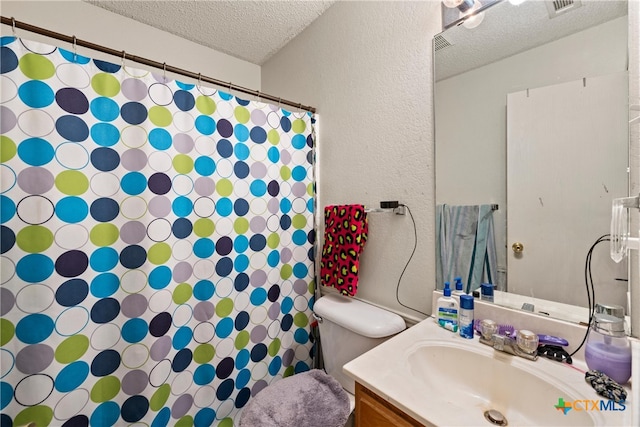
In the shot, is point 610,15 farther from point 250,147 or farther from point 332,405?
point 332,405

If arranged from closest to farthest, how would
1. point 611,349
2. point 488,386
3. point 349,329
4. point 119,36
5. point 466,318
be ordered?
point 611,349
point 488,386
point 466,318
point 349,329
point 119,36

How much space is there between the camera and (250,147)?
4.39ft

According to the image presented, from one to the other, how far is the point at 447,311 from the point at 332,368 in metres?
0.63

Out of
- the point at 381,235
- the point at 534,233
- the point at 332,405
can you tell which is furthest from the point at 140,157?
the point at 534,233

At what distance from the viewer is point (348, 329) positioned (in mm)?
1173

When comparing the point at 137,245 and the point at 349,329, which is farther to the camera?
the point at 349,329

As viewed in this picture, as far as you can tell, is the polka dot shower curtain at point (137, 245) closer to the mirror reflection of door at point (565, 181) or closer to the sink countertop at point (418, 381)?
the sink countertop at point (418, 381)

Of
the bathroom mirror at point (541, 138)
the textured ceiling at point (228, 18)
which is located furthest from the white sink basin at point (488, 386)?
the textured ceiling at point (228, 18)

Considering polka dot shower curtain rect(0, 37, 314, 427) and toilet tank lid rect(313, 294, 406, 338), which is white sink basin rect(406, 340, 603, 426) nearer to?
toilet tank lid rect(313, 294, 406, 338)

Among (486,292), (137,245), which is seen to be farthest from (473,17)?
(137,245)

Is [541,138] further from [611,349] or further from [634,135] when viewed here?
[611,349]

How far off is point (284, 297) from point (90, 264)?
2.77ft

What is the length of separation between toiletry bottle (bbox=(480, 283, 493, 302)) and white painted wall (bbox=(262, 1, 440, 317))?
17 cm

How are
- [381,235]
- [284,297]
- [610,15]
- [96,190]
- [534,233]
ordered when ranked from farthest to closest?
[284,297]
[381,235]
[96,190]
[534,233]
[610,15]
